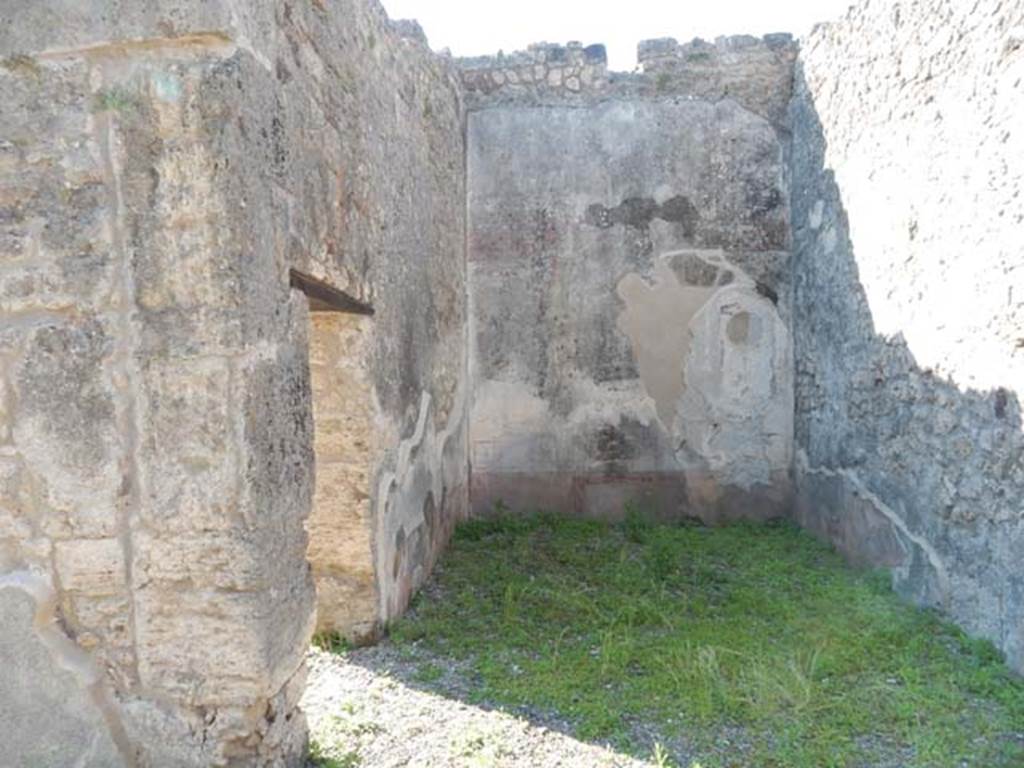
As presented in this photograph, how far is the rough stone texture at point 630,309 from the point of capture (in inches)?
211

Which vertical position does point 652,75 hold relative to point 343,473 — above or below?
above

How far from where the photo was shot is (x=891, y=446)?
3918 millimetres

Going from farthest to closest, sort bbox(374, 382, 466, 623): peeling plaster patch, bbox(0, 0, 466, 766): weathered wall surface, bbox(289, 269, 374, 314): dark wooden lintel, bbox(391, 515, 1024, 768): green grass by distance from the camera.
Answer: bbox(374, 382, 466, 623): peeling plaster patch, bbox(391, 515, 1024, 768): green grass, bbox(289, 269, 374, 314): dark wooden lintel, bbox(0, 0, 466, 766): weathered wall surface

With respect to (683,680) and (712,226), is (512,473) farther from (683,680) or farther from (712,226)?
(683,680)

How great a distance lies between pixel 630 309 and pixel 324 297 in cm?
318

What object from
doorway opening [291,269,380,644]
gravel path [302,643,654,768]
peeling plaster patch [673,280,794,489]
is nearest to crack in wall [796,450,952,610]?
peeling plaster patch [673,280,794,489]

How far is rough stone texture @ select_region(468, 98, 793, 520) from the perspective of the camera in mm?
5355

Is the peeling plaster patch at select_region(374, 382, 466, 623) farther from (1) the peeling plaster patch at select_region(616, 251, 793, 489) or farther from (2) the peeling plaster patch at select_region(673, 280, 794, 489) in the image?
(2) the peeling plaster patch at select_region(673, 280, 794, 489)

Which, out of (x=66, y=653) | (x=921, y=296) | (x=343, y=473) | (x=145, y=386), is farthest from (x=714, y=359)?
(x=66, y=653)

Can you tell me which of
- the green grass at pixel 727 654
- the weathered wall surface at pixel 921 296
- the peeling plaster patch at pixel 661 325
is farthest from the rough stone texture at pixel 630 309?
the green grass at pixel 727 654

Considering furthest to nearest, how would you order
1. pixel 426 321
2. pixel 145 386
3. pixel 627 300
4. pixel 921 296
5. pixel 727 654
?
pixel 627 300 < pixel 426 321 < pixel 921 296 < pixel 727 654 < pixel 145 386

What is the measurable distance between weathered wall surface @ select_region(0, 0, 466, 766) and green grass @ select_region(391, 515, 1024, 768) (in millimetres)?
1218

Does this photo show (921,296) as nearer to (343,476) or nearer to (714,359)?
(714,359)

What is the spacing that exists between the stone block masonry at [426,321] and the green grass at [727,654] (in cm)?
24
